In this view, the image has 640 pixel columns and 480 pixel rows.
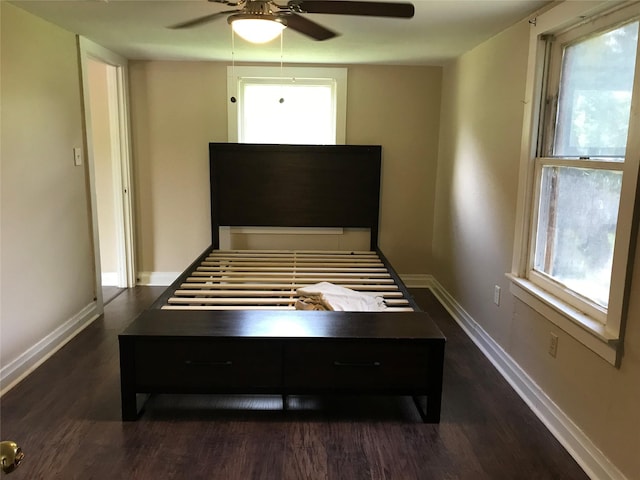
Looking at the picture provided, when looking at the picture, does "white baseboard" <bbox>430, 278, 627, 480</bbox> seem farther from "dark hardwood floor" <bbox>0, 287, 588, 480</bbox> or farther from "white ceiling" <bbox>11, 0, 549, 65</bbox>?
"white ceiling" <bbox>11, 0, 549, 65</bbox>

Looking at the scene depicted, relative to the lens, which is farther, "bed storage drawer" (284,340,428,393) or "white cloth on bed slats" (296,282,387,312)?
"white cloth on bed slats" (296,282,387,312)

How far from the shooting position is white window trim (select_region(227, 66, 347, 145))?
4215mm

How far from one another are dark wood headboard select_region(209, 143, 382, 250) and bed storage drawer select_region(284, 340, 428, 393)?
6.96ft

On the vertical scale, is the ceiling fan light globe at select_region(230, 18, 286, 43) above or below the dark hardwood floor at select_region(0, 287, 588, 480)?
above

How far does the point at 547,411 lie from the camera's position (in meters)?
2.34

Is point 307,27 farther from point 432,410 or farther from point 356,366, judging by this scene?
point 432,410

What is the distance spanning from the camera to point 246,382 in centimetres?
229

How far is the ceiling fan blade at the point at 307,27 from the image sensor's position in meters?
2.20

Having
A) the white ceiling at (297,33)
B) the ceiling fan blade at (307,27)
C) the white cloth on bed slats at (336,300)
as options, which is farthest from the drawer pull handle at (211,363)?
the white ceiling at (297,33)

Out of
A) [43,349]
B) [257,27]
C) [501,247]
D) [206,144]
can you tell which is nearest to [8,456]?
[257,27]

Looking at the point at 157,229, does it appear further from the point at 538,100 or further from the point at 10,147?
the point at 538,100

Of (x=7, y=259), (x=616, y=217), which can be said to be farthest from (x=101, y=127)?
(x=616, y=217)

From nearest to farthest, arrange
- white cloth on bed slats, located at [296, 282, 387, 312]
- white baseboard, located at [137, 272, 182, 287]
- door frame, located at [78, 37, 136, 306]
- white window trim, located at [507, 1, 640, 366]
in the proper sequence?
1. white window trim, located at [507, 1, 640, 366]
2. white cloth on bed slats, located at [296, 282, 387, 312]
3. door frame, located at [78, 37, 136, 306]
4. white baseboard, located at [137, 272, 182, 287]

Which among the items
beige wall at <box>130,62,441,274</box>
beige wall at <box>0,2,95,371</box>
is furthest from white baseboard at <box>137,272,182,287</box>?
beige wall at <box>0,2,95,371</box>
